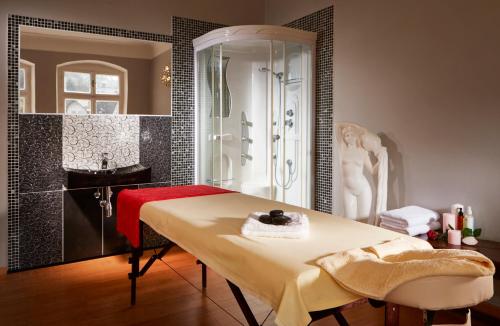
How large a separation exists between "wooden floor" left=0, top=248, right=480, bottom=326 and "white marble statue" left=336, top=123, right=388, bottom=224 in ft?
2.22

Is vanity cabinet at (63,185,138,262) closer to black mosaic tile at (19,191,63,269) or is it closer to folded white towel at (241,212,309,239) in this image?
black mosaic tile at (19,191,63,269)

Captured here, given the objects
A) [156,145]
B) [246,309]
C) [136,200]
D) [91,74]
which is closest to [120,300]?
[136,200]

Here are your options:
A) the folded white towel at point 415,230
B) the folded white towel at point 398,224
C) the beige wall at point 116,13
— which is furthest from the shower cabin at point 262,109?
the folded white towel at point 415,230

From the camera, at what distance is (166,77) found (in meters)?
3.86

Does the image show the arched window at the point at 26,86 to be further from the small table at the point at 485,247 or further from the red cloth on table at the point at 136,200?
the small table at the point at 485,247

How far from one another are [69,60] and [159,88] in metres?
0.81

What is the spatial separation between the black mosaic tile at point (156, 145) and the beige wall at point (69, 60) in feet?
0.34

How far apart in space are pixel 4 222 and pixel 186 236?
223 centimetres

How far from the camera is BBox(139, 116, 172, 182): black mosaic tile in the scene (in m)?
3.80

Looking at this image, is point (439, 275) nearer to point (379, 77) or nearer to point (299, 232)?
point (299, 232)

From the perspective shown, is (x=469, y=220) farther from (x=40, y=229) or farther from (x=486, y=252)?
(x=40, y=229)

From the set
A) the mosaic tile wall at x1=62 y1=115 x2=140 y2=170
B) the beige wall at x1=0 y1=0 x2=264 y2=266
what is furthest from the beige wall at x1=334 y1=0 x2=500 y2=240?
the mosaic tile wall at x1=62 y1=115 x2=140 y2=170

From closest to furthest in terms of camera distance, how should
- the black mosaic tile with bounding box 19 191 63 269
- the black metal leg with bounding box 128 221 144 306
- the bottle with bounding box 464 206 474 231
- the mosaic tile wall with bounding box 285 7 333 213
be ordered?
the bottle with bounding box 464 206 474 231 → the black metal leg with bounding box 128 221 144 306 → the black mosaic tile with bounding box 19 191 63 269 → the mosaic tile wall with bounding box 285 7 333 213

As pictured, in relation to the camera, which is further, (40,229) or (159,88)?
(159,88)
